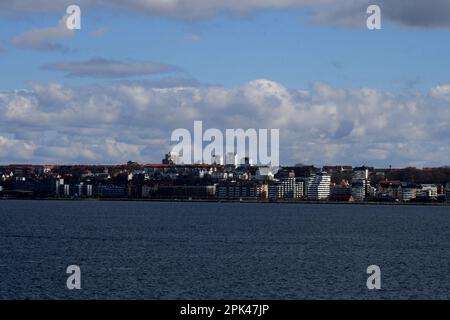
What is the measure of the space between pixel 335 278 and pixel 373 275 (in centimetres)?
192

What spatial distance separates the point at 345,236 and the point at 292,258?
26.0 meters

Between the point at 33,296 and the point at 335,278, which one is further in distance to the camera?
the point at 335,278

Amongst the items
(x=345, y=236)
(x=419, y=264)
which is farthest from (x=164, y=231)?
(x=419, y=264)

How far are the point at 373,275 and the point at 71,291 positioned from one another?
50.5 ft

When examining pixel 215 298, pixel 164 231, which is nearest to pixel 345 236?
pixel 164 231

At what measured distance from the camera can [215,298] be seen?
40625mm

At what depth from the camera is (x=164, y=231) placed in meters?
87.8
